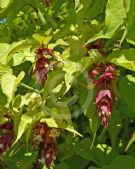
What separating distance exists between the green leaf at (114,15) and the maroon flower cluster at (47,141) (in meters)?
0.42

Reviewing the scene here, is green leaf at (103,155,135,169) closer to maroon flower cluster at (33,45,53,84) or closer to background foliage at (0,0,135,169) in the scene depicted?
background foliage at (0,0,135,169)

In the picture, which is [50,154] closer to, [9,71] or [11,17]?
[9,71]

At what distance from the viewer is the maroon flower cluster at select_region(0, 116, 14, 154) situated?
155 cm

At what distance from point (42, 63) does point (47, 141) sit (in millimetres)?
245

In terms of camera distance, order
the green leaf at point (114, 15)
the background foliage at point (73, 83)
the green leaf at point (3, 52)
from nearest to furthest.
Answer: the green leaf at point (114, 15) < the background foliage at point (73, 83) < the green leaf at point (3, 52)

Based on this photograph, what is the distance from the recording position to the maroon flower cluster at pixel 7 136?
60.9 inches

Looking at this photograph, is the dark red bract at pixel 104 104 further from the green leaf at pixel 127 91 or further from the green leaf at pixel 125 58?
the green leaf at pixel 127 91

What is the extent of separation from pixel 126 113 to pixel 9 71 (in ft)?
1.59

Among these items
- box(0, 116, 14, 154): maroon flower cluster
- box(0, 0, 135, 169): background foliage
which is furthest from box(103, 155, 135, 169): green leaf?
box(0, 116, 14, 154): maroon flower cluster

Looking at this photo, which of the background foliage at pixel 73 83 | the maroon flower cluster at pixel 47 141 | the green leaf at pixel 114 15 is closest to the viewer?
the green leaf at pixel 114 15

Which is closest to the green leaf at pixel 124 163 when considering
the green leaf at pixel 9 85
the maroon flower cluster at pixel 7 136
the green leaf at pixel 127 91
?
the green leaf at pixel 127 91

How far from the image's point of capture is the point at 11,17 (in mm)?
1752

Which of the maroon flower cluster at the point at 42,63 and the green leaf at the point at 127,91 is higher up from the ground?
the maroon flower cluster at the point at 42,63

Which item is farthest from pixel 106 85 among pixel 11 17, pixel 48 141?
pixel 11 17
